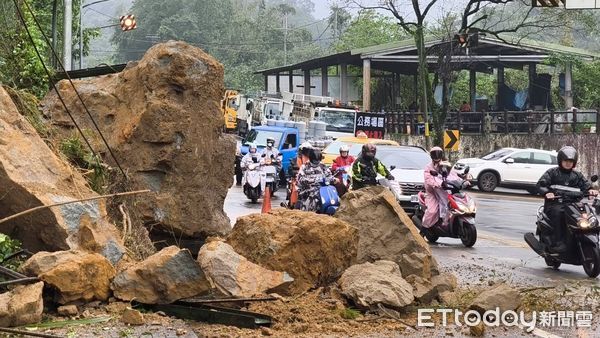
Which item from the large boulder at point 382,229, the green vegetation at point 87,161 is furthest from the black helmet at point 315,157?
the green vegetation at point 87,161

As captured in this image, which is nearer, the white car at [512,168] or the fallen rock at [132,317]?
the fallen rock at [132,317]

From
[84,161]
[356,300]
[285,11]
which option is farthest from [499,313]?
[285,11]

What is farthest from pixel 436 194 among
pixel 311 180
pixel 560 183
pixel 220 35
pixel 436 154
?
pixel 220 35

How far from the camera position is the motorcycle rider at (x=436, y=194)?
1543 cm

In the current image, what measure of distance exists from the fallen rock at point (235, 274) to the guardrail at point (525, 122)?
3062cm

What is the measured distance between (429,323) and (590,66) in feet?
124

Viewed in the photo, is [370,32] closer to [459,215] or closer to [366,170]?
[366,170]

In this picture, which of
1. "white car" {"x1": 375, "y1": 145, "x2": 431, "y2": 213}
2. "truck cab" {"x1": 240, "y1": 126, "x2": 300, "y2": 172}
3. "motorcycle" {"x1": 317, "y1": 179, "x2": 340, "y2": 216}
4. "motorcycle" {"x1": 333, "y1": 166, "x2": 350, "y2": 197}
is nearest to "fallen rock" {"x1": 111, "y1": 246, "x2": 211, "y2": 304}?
"motorcycle" {"x1": 317, "y1": 179, "x2": 340, "y2": 216}

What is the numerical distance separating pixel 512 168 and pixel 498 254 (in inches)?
758

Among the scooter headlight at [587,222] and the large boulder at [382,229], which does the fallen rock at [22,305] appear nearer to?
the large boulder at [382,229]

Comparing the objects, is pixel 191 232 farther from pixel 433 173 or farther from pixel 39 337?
pixel 433 173

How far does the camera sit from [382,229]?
426 inches

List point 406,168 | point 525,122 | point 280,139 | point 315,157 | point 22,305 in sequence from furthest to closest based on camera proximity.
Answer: point 525,122, point 280,139, point 406,168, point 315,157, point 22,305

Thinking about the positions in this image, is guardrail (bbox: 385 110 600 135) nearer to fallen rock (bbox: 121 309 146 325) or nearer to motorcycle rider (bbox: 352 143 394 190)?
motorcycle rider (bbox: 352 143 394 190)
